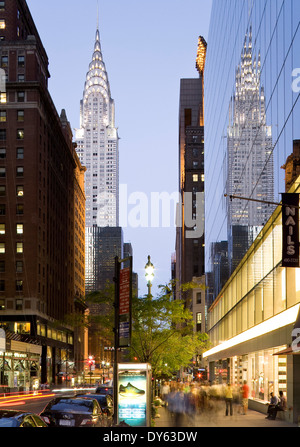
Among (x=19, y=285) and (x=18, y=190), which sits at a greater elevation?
(x=18, y=190)

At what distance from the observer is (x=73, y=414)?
19656 millimetres

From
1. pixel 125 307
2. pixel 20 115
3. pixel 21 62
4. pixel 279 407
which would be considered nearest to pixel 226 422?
pixel 279 407

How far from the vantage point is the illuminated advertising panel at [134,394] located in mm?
21047

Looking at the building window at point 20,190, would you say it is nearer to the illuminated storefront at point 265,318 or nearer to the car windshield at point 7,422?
the illuminated storefront at point 265,318

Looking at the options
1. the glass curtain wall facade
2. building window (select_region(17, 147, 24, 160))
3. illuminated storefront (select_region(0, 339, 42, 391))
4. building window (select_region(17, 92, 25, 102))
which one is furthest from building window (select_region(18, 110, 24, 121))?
the glass curtain wall facade

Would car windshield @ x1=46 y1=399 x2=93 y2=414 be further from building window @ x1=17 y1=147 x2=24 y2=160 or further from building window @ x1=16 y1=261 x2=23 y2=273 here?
building window @ x1=17 y1=147 x2=24 y2=160

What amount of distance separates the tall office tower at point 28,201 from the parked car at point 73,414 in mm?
70446

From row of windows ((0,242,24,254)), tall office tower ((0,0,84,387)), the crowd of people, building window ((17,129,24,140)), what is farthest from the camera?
building window ((17,129,24,140))

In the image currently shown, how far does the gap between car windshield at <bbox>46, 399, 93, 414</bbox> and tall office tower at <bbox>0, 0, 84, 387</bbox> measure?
70301mm

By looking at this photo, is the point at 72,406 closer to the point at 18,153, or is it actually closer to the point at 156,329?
the point at 156,329

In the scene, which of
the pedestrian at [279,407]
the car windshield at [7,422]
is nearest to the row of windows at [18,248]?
the pedestrian at [279,407]

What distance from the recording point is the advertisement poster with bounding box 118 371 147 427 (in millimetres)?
21047

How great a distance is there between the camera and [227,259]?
55406 mm

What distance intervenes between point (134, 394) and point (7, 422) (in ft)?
33.7
